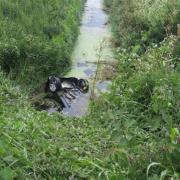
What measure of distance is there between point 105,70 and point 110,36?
280cm

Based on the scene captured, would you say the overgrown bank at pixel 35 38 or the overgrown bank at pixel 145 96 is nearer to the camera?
the overgrown bank at pixel 145 96

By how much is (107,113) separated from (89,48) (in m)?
5.86

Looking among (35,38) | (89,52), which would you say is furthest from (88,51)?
(35,38)

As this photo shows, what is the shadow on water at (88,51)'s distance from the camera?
23.2ft

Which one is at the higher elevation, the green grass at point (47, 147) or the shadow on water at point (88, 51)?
the green grass at point (47, 147)

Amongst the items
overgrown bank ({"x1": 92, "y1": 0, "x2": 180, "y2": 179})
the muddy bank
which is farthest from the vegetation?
the muddy bank

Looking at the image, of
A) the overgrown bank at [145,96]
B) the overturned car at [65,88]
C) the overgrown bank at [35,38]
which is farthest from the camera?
the overgrown bank at [35,38]

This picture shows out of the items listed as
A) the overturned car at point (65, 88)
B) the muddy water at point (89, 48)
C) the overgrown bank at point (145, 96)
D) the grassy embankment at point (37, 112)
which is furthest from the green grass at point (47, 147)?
the muddy water at point (89, 48)

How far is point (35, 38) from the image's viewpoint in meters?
7.65

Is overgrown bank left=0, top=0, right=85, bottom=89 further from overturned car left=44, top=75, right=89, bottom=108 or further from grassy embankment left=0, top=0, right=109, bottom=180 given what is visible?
overturned car left=44, top=75, right=89, bottom=108

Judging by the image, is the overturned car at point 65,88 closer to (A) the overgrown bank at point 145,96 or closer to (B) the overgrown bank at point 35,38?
(B) the overgrown bank at point 35,38

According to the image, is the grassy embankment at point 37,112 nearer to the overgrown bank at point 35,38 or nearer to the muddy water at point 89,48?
the overgrown bank at point 35,38

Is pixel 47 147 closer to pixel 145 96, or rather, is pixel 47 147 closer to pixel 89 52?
pixel 145 96

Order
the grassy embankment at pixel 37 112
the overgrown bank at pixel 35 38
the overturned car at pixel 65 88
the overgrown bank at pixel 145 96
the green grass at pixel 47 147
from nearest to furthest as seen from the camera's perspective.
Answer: the overgrown bank at pixel 145 96, the green grass at pixel 47 147, the grassy embankment at pixel 37 112, the overturned car at pixel 65 88, the overgrown bank at pixel 35 38
